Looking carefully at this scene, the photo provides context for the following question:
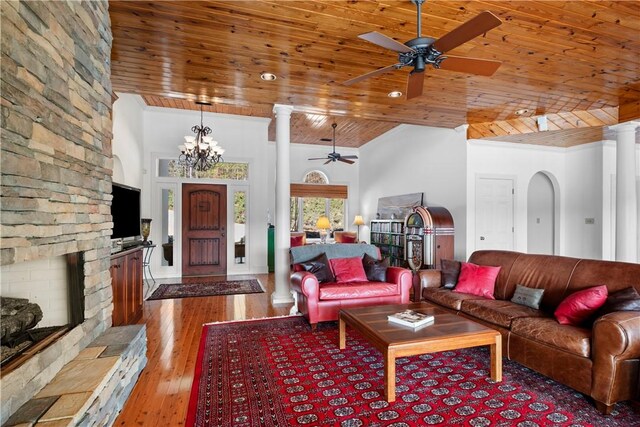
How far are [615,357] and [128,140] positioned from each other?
258 inches

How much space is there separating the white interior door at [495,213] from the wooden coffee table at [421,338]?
133 inches

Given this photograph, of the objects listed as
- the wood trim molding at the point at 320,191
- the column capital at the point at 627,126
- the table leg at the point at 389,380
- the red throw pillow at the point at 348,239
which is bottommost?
the table leg at the point at 389,380

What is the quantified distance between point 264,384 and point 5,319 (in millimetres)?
1618

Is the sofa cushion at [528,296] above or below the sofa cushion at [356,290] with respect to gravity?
above

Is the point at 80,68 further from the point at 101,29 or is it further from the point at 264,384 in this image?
the point at 264,384

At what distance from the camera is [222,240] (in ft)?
24.0

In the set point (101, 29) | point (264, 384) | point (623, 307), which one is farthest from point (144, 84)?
point (623, 307)

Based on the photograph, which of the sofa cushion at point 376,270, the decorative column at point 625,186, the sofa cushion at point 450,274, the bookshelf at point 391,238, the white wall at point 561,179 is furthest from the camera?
the bookshelf at point 391,238

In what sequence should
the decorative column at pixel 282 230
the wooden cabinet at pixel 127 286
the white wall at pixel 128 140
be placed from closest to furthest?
the wooden cabinet at pixel 127 286 → the decorative column at pixel 282 230 → the white wall at pixel 128 140

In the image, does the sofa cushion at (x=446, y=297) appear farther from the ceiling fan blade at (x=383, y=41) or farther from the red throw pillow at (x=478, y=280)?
the ceiling fan blade at (x=383, y=41)

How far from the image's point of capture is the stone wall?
1433mm

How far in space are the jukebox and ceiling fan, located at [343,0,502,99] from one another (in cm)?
326

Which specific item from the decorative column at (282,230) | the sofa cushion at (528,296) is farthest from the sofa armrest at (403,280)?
the decorative column at (282,230)

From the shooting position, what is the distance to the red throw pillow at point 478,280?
3601 mm
